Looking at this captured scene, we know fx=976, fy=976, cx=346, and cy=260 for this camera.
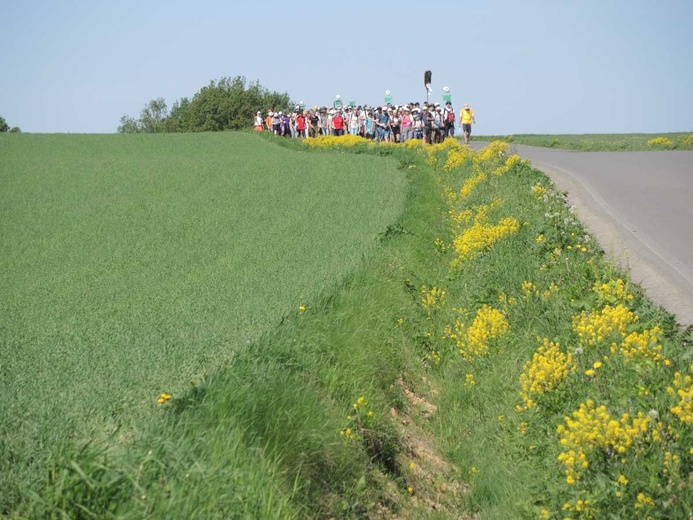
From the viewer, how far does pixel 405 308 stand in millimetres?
11000

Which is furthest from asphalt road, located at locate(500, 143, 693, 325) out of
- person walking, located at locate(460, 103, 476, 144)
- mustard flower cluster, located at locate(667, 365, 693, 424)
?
person walking, located at locate(460, 103, 476, 144)

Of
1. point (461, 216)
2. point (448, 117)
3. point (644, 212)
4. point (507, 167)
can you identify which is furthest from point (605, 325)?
point (448, 117)

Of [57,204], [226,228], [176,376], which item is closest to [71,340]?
[176,376]

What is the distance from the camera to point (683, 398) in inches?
223

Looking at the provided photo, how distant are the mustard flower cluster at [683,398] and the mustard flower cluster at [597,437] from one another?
0.18 metres

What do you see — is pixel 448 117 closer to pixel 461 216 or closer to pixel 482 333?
pixel 461 216

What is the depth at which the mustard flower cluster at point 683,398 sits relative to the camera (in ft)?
18.3

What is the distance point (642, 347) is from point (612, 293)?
1.98 metres

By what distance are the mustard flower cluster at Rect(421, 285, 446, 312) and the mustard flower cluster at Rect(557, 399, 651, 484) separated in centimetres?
546

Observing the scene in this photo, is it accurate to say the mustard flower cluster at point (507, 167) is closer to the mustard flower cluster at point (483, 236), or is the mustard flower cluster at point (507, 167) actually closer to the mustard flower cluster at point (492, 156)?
the mustard flower cluster at point (492, 156)

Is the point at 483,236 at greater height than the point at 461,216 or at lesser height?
greater

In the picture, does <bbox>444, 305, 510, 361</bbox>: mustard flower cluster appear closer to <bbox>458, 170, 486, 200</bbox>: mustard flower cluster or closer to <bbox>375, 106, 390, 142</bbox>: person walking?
<bbox>458, 170, 486, 200</bbox>: mustard flower cluster

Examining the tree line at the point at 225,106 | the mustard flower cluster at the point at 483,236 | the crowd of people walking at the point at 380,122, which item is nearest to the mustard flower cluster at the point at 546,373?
the mustard flower cluster at the point at 483,236

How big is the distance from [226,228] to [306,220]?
1554 mm
